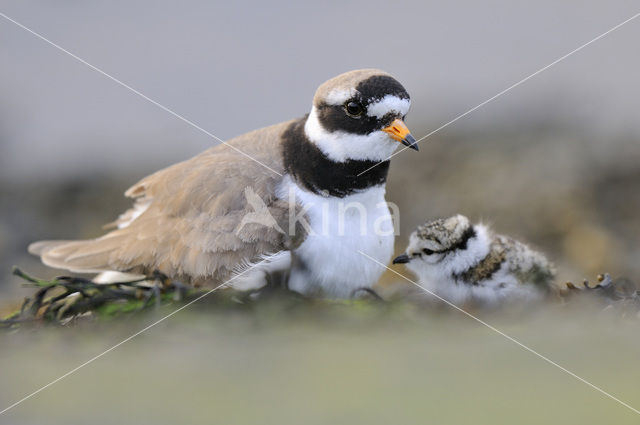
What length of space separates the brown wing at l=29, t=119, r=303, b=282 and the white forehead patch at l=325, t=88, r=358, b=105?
416 mm

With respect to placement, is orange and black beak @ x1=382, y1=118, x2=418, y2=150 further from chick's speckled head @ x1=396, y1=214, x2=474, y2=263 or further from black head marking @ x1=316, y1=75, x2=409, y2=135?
chick's speckled head @ x1=396, y1=214, x2=474, y2=263

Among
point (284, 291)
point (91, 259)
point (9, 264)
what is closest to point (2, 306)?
point (9, 264)

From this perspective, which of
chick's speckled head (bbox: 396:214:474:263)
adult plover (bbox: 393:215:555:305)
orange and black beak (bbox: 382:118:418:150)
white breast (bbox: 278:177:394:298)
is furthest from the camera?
chick's speckled head (bbox: 396:214:474:263)

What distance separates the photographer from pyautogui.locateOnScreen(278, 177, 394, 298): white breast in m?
3.25

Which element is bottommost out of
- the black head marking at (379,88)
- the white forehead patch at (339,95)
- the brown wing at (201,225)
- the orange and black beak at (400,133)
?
the brown wing at (201,225)

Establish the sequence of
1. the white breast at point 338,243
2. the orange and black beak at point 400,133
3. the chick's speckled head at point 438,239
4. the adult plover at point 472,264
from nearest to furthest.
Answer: the orange and black beak at point 400,133, the white breast at point 338,243, the adult plover at point 472,264, the chick's speckled head at point 438,239

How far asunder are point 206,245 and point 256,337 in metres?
0.85

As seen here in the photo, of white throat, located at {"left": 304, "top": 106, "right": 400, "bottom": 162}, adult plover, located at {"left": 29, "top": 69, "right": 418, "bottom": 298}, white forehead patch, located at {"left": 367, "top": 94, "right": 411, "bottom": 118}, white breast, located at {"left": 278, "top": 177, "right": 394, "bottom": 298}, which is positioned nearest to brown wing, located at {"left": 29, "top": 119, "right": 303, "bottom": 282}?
adult plover, located at {"left": 29, "top": 69, "right": 418, "bottom": 298}

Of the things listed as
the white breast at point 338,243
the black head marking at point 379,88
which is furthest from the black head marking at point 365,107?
the white breast at point 338,243

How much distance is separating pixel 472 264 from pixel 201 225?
1300mm

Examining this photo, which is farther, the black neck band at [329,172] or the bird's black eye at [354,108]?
the black neck band at [329,172]

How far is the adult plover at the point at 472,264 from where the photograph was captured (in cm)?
346

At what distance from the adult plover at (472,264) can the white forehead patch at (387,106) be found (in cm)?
73

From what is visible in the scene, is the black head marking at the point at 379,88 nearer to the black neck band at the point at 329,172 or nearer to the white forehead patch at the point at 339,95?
the white forehead patch at the point at 339,95
